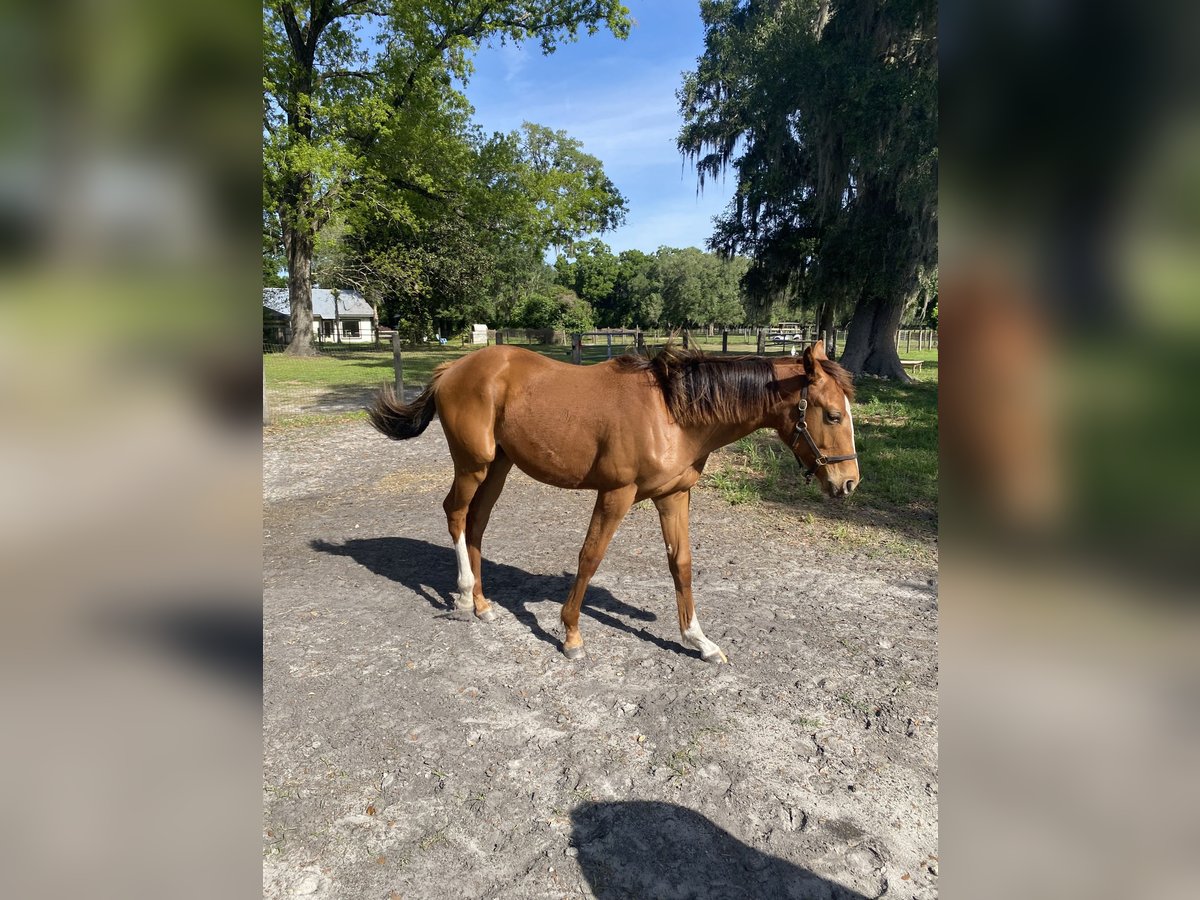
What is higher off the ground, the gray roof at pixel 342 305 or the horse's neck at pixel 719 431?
the gray roof at pixel 342 305

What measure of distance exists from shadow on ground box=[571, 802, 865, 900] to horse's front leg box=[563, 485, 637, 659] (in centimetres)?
111

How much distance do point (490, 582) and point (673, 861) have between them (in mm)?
2632

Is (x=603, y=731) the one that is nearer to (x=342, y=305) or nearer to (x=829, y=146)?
(x=829, y=146)

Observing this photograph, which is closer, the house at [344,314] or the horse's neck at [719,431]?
the horse's neck at [719,431]

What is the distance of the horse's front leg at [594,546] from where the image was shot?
3.20 m

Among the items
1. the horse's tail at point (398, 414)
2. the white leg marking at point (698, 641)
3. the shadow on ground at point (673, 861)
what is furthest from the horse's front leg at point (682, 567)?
the horse's tail at point (398, 414)

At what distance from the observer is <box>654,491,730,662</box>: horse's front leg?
10.7 feet

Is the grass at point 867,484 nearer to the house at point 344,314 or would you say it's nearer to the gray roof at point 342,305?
the house at point 344,314

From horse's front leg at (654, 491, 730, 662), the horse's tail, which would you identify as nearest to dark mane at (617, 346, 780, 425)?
horse's front leg at (654, 491, 730, 662)

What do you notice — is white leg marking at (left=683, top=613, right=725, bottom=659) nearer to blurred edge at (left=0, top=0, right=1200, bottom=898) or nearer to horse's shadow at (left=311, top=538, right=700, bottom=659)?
horse's shadow at (left=311, top=538, right=700, bottom=659)
